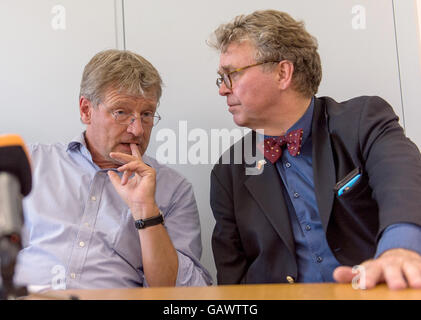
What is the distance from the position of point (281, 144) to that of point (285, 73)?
269mm

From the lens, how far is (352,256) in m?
1.43

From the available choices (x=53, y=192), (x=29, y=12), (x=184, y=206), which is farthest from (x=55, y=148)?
(x=29, y=12)

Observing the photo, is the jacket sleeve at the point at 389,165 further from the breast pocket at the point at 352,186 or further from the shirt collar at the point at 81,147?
the shirt collar at the point at 81,147

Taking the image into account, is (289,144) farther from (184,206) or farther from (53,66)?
(53,66)

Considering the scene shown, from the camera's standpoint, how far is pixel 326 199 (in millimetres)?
1425

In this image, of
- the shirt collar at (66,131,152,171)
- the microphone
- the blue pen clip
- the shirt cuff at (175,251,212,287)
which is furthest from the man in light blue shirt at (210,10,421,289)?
the microphone

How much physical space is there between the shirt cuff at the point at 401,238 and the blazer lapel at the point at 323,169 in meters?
0.42

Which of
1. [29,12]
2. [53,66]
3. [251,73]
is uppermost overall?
[29,12]

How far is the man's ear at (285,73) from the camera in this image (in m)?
1.70

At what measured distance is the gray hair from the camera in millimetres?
1691

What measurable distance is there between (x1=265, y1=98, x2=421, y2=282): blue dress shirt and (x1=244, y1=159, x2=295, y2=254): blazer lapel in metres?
0.04

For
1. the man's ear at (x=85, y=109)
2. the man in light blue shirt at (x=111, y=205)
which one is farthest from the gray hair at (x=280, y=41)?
the man's ear at (x=85, y=109)

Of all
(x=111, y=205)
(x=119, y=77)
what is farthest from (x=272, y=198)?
(x=119, y=77)

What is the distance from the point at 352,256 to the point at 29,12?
152 cm
